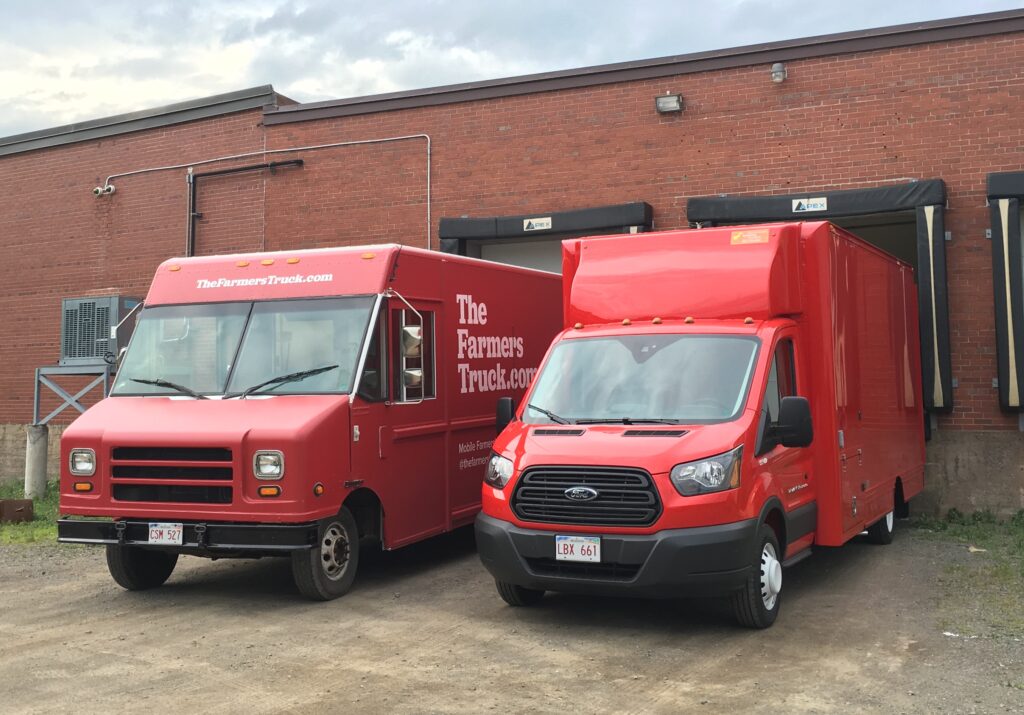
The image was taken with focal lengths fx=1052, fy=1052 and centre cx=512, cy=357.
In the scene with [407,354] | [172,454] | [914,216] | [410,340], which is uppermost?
[914,216]

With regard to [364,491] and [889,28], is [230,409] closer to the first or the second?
[364,491]

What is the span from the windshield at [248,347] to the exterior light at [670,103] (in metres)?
7.24

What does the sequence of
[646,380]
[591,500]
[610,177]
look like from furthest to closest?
[610,177] → [646,380] → [591,500]

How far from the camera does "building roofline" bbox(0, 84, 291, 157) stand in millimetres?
17797

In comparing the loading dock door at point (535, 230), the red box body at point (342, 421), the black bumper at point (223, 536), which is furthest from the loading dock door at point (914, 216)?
the black bumper at point (223, 536)

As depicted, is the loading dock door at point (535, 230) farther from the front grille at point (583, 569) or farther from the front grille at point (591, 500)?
the front grille at point (583, 569)

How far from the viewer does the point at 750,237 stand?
827cm

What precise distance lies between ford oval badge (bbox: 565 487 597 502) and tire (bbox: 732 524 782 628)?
1.13 meters

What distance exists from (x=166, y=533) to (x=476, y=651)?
278 cm

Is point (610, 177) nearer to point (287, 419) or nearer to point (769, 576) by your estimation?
point (287, 419)

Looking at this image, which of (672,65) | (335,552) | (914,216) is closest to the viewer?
(335,552)

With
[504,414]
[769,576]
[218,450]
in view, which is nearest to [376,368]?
[504,414]

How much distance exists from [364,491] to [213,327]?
6.39 ft

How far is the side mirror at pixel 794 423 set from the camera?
7.45 meters
